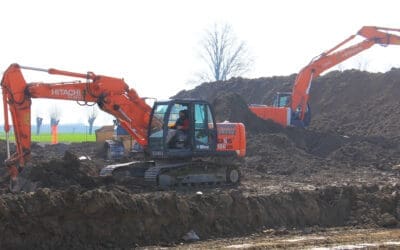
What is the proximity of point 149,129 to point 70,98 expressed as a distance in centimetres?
223

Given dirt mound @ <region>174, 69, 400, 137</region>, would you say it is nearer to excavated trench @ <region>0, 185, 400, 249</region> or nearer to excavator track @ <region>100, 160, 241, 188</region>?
excavator track @ <region>100, 160, 241, 188</region>

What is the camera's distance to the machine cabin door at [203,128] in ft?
55.5

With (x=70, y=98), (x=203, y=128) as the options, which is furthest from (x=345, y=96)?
(x=70, y=98)

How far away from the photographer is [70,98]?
676 inches

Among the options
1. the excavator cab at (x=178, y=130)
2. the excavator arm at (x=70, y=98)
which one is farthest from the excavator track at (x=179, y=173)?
the excavator arm at (x=70, y=98)

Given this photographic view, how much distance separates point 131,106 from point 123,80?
74 centimetres

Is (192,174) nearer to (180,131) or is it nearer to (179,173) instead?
(179,173)

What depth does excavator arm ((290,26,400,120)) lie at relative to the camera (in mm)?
30578

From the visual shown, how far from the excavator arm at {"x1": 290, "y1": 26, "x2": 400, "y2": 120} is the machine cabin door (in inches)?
577

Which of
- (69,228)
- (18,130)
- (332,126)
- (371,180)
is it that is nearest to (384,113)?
(332,126)

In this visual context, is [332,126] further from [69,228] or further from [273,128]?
[69,228]

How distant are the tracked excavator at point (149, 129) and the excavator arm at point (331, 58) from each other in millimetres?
13537

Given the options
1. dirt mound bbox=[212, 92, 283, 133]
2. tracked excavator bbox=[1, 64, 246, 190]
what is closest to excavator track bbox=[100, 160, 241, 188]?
tracked excavator bbox=[1, 64, 246, 190]

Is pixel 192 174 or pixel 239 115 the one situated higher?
pixel 239 115
